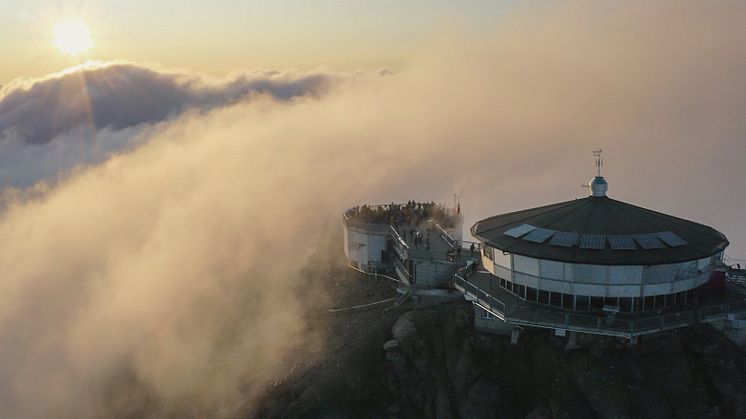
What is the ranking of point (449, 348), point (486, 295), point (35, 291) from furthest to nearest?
point (35, 291) < point (449, 348) < point (486, 295)

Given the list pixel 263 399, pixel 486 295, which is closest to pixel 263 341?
pixel 263 399

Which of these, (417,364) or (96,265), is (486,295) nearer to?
(417,364)

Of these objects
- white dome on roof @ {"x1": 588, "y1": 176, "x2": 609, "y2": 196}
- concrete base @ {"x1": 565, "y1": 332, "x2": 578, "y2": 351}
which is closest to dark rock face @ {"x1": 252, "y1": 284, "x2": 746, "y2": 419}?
concrete base @ {"x1": 565, "y1": 332, "x2": 578, "y2": 351}

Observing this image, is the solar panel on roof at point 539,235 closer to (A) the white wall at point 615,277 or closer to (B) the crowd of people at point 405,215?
(A) the white wall at point 615,277

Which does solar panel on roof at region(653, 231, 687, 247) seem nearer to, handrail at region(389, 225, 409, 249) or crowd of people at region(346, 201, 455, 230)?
handrail at region(389, 225, 409, 249)

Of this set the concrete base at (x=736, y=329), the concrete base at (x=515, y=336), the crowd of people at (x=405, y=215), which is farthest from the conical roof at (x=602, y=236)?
the crowd of people at (x=405, y=215)
